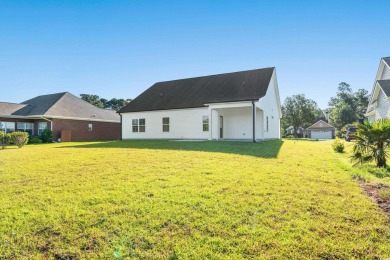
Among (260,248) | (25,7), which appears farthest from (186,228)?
(25,7)

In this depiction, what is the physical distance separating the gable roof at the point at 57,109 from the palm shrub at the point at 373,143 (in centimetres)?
2692

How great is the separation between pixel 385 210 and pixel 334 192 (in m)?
0.98

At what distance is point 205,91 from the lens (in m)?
21.3

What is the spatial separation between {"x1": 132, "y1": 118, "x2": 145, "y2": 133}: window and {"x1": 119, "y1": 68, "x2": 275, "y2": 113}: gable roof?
105 cm

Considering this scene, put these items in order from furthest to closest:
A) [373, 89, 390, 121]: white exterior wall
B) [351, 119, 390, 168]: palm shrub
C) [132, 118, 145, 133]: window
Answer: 1. [132, 118, 145, 133]: window
2. [373, 89, 390, 121]: white exterior wall
3. [351, 119, 390, 168]: palm shrub

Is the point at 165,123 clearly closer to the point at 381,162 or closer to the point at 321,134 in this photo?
the point at 381,162

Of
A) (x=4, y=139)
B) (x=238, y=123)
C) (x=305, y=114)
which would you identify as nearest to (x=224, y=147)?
(x=238, y=123)

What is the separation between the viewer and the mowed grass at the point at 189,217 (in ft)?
9.97

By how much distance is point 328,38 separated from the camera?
15.2 metres

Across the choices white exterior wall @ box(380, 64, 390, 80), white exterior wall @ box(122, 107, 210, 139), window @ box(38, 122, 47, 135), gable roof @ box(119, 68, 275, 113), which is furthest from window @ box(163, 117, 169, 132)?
white exterior wall @ box(380, 64, 390, 80)

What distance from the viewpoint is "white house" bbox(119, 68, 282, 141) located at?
18.6 m

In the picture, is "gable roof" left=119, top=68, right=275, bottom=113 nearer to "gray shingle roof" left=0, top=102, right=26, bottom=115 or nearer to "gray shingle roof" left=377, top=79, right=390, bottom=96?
"gray shingle roof" left=377, top=79, right=390, bottom=96

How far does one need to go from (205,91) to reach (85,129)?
16.8 metres

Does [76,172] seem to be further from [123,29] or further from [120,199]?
[123,29]
